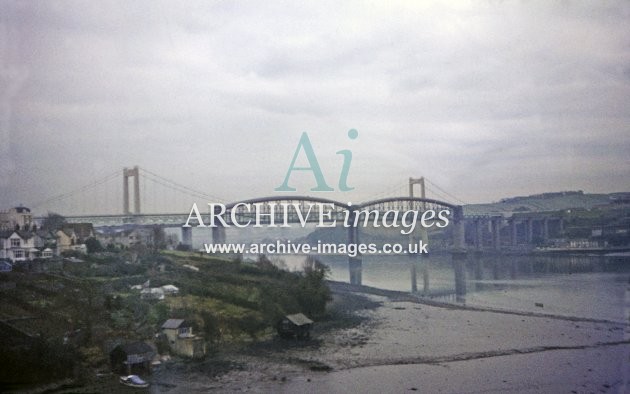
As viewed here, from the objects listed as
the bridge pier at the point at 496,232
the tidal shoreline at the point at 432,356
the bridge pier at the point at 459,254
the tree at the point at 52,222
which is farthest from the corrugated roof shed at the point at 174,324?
the bridge pier at the point at 496,232

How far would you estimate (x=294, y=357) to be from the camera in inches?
194

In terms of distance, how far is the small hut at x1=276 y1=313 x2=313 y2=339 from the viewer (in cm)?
550

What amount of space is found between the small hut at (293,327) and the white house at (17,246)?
2.36 m

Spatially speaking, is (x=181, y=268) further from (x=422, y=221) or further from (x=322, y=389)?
(x=422, y=221)

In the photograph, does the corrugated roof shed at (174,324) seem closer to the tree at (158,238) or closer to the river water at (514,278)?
the river water at (514,278)

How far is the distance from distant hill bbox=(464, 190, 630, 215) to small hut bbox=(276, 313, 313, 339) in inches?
114

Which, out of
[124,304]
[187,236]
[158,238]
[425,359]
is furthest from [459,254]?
[124,304]

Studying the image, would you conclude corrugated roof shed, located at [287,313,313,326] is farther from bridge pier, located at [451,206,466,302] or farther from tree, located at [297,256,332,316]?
bridge pier, located at [451,206,466,302]

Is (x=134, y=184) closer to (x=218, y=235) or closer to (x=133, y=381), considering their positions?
(x=218, y=235)

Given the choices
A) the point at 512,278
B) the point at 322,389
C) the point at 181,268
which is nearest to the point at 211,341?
the point at 181,268

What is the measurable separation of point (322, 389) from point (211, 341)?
1309mm

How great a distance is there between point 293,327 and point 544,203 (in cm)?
360

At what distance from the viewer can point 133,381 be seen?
13.6 ft

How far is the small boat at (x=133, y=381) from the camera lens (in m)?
4.12
